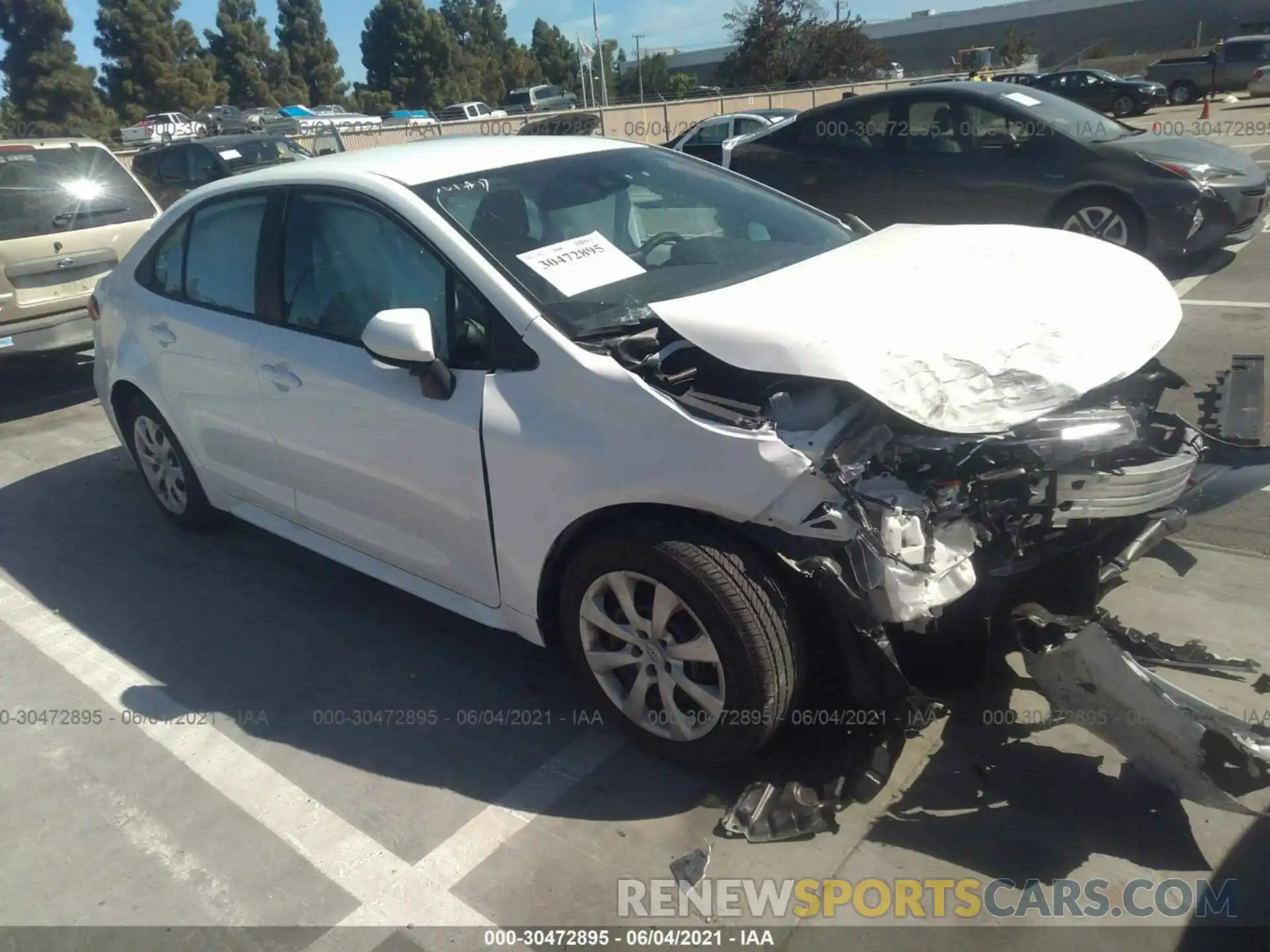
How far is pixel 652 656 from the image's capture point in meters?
2.88

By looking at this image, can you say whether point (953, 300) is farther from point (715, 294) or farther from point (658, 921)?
point (658, 921)

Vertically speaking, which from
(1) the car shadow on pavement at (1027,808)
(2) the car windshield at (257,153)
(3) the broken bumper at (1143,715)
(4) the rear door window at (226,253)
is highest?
(4) the rear door window at (226,253)

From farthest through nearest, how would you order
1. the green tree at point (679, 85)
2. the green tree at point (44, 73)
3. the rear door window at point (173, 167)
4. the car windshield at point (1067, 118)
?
the green tree at point (679, 85) < the green tree at point (44, 73) < the rear door window at point (173, 167) < the car windshield at point (1067, 118)

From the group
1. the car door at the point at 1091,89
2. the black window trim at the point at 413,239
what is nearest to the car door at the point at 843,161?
the black window trim at the point at 413,239

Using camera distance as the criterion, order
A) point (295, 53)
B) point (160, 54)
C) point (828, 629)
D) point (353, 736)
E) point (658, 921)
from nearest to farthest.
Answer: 1. point (658, 921)
2. point (828, 629)
3. point (353, 736)
4. point (160, 54)
5. point (295, 53)

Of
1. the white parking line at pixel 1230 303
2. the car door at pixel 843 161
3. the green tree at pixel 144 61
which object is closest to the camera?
the white parking line at pixel 1230 303

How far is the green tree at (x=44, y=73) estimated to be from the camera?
45.5m

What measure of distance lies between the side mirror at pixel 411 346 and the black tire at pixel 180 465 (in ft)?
6.55

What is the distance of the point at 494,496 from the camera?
3037 millimetres

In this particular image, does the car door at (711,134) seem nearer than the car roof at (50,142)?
No

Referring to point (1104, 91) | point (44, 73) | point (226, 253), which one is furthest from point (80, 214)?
point (44, 73)

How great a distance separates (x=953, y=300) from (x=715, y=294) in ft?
2.35

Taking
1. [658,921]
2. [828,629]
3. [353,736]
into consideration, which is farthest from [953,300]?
[353,736]

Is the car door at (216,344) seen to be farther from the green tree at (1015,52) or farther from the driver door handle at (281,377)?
the green tree at (1015,52)
